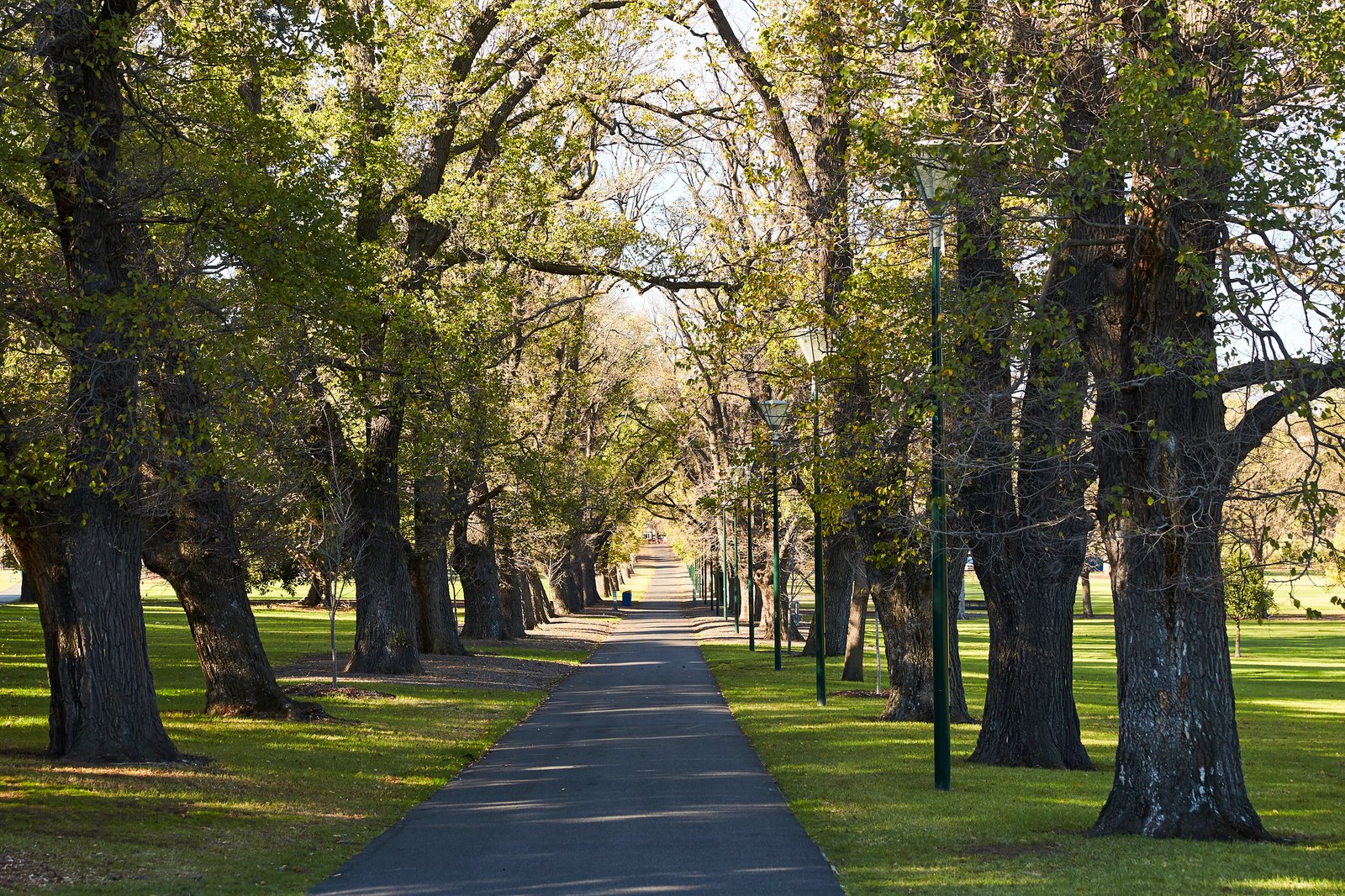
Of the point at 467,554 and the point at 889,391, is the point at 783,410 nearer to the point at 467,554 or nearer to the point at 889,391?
the point at 889,391

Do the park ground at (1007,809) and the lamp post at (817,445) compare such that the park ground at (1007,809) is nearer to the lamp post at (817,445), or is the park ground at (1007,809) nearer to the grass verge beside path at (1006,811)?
the grass verge beside path at (1006,811)

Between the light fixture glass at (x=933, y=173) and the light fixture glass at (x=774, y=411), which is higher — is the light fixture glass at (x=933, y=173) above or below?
above

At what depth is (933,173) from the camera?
1212cm

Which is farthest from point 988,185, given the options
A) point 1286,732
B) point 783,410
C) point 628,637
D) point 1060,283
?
point 628,637

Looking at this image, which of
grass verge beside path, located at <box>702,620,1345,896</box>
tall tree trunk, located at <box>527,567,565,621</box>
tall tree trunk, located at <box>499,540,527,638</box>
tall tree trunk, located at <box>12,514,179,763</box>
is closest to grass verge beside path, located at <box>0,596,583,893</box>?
tall tree trunk, located at <box>12,514,179,763</box>

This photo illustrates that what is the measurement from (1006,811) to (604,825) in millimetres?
3764

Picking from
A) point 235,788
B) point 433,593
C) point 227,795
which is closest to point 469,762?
point 235,788

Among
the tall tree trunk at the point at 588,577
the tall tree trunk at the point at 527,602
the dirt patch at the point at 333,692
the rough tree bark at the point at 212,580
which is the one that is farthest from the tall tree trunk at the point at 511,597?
the rough tree bark at the point at 212,580

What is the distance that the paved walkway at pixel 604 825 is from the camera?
8.87 meters

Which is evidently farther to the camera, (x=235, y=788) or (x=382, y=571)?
(x=382, y=571)

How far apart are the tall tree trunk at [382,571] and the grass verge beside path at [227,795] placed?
504cm

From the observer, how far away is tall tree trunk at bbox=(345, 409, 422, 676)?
1014 inches

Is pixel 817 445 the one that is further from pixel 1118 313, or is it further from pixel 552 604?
pixel 552 604

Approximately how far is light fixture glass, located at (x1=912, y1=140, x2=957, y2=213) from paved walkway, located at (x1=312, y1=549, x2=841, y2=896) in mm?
5125
